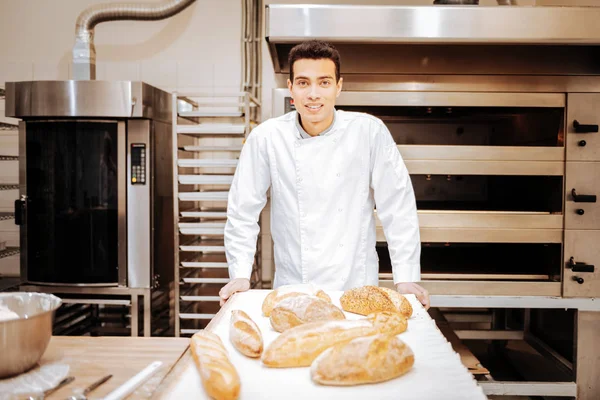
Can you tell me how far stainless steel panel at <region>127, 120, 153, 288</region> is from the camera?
2678 millimetres

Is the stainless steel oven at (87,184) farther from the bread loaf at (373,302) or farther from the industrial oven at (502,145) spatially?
the bread loaf at (373,302)

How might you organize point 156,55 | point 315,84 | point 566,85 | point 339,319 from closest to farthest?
1. point 339,319
2. point 315,84
3. point 566,85
4. point 156,55

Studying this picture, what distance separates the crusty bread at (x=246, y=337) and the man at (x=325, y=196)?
698 millimetres

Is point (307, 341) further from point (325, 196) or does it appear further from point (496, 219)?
point (496, 219)

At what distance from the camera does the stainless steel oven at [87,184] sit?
2648mm

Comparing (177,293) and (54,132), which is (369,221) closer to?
(177,293)

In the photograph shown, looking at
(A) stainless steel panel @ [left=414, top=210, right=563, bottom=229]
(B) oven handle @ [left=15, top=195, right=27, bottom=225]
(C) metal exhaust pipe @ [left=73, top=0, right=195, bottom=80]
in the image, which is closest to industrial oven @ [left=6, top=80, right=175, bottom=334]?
(B) oven handle @ [left=15, top=195, right=27, bottom=225]

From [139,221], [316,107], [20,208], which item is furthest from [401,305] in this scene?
[20,208]

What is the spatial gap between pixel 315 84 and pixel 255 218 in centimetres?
56

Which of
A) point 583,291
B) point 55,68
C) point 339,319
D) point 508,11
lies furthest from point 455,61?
point 55,68

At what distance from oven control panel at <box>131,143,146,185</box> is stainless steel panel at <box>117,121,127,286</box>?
0.15ft

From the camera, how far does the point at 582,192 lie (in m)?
2.52

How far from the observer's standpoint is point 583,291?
2533 millimetres

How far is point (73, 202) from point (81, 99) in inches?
22.7
